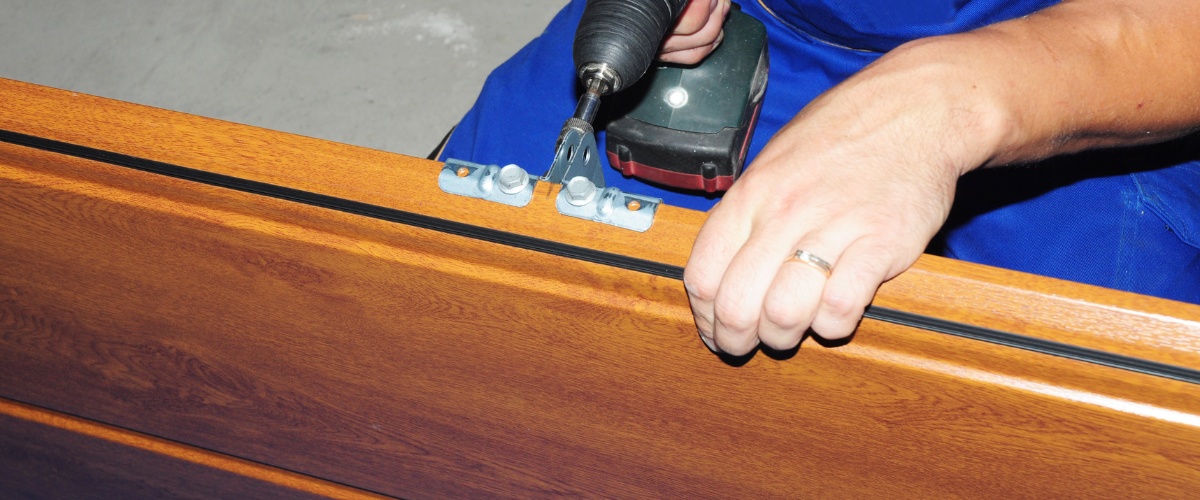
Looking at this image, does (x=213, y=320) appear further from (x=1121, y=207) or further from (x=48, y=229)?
(x=1121, y=207)

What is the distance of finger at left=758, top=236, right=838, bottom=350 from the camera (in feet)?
1.38

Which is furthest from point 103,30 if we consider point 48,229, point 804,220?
point 804,220

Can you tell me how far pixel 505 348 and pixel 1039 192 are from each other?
0.45 meters

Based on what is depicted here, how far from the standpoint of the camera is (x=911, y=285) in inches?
17.1

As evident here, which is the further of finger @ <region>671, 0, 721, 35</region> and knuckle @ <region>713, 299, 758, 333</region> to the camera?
finger @ <region>671, 0, 721, 35</region>

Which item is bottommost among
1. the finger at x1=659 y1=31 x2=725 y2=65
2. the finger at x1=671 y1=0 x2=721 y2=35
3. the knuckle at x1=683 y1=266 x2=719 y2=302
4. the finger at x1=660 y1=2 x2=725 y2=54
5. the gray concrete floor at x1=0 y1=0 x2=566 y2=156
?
the gray concrete floor at x1=0 y1=0 x2=566 y2=156

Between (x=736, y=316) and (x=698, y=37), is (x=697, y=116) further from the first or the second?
(x=736, y=316)

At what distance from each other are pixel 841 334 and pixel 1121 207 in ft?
1.25

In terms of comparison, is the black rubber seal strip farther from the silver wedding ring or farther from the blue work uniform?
the blue work uniform

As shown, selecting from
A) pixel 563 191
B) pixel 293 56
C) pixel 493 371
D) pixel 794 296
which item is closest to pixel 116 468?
pixel 493 371

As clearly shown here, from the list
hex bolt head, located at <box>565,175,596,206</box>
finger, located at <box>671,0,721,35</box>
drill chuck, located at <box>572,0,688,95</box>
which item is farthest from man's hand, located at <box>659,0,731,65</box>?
hex bolt head, located at <box>565,175,596,206</box>

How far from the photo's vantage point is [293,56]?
1.68 metres

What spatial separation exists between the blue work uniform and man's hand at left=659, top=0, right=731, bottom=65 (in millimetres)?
84

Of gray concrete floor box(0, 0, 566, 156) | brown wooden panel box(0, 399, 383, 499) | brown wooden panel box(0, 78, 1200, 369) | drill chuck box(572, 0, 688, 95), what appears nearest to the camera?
brown wooden panel box(0, 78, 1200, 369)
